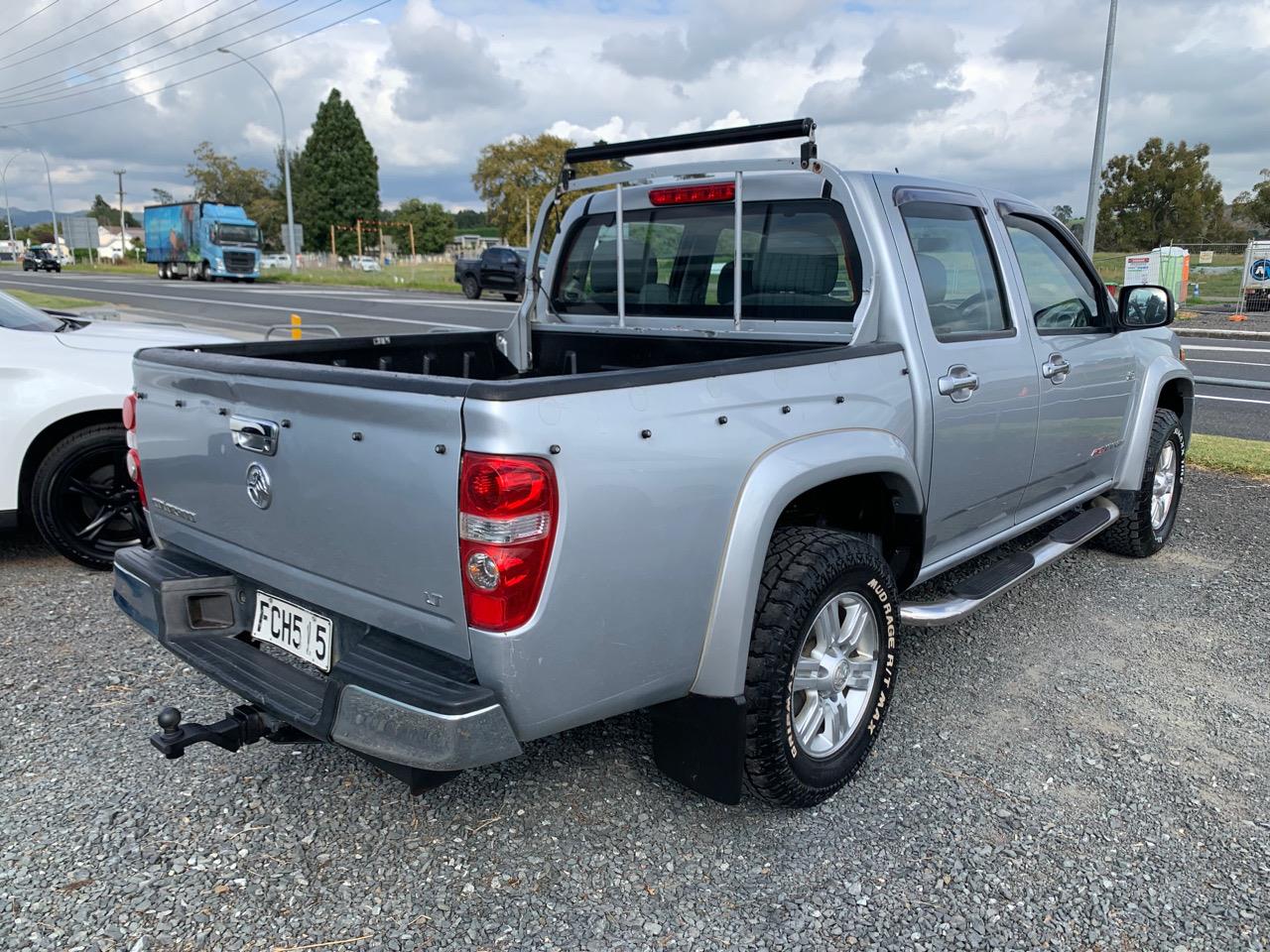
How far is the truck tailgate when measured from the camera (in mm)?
2141

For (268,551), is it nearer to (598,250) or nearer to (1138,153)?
(598,250)

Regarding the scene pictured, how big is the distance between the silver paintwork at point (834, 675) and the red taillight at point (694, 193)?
1.77 meters

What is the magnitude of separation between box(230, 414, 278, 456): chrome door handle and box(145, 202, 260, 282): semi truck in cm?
4328

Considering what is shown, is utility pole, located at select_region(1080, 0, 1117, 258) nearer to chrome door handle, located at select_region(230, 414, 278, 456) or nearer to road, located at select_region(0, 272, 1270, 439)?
road, located at select_region(0, 272, 1270, 439)

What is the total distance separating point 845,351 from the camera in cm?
294

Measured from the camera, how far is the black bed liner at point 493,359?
7.14 feet

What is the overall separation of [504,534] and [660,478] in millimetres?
425

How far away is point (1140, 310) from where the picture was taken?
178 inches

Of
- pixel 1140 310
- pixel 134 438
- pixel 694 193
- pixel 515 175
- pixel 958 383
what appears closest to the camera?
pixel 134 438

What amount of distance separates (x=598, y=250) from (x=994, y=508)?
2046 mm

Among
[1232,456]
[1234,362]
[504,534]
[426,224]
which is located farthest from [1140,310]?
[426,224]

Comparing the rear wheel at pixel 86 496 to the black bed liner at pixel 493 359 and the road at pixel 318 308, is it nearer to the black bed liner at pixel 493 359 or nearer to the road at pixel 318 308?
the black bed liner at pixel 493 359

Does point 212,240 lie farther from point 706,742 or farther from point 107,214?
point 107,214

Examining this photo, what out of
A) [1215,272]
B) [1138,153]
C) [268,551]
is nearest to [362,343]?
[268,551]
